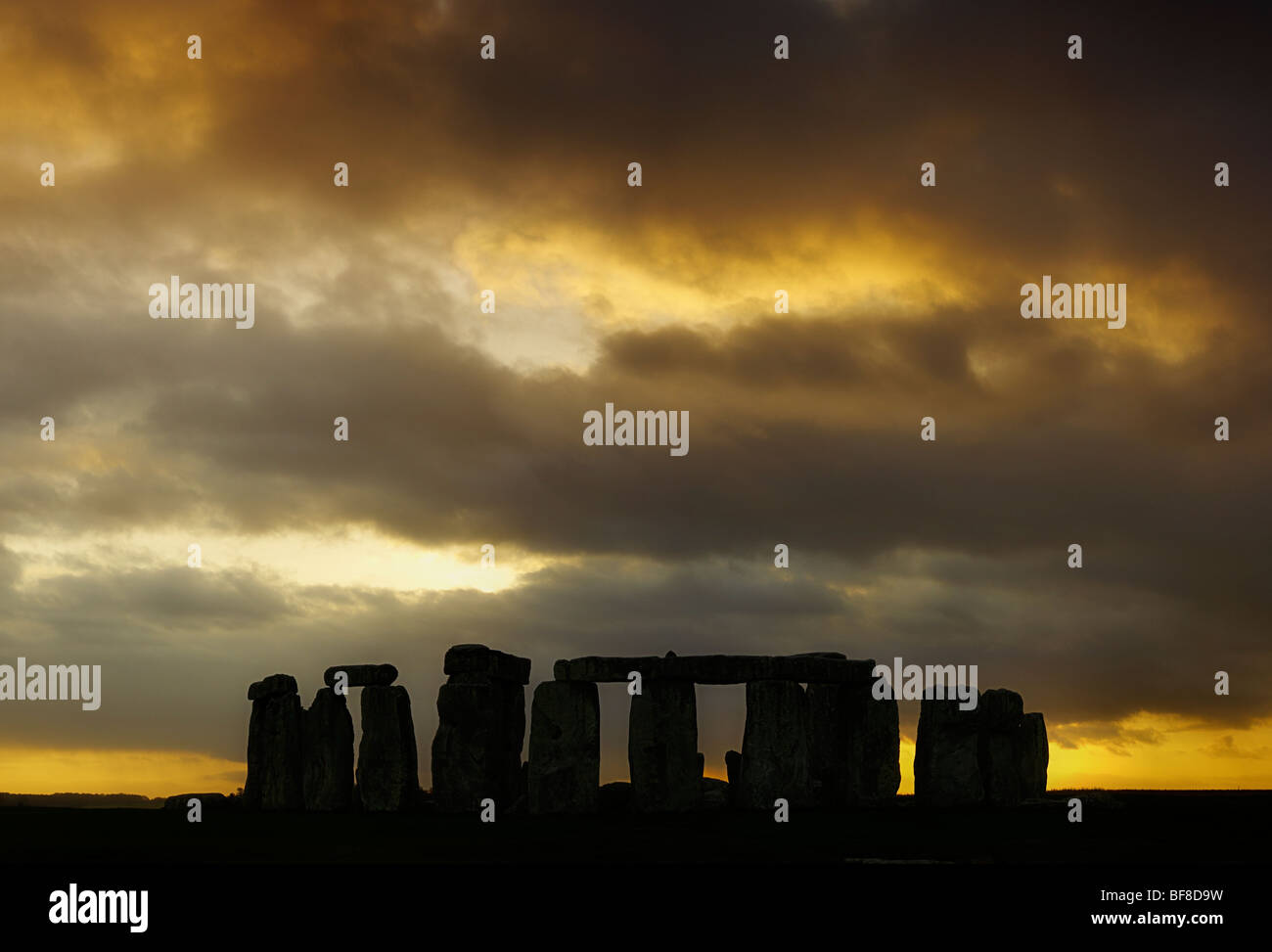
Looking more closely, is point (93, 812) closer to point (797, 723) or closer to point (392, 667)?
point (392, 667)

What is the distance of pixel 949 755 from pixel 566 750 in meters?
6.54

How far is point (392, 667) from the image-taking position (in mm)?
25062

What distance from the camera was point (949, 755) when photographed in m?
24.6

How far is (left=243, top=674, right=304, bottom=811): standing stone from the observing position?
1027 inches

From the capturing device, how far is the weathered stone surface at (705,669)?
2372cm

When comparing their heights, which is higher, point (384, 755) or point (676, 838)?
point (384, 755)

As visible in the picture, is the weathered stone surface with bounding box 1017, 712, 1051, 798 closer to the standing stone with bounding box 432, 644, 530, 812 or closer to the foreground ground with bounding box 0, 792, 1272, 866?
the foreground ground with bounding box 0, 792, 1272, 866

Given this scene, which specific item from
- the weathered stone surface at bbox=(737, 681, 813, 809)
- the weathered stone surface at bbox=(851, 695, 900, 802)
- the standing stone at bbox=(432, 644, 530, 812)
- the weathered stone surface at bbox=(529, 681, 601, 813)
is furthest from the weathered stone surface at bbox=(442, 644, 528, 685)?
the weathered stone surface at bbox=(851, 695, 900, 802)

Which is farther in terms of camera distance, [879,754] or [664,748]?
[879,754]

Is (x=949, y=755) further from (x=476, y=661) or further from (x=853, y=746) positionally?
(x=476, y=661)

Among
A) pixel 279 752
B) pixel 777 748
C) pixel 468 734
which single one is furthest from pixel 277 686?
pixel 777 748

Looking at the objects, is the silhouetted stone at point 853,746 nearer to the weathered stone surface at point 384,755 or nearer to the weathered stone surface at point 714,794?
the weathered stone surface at point 714,794

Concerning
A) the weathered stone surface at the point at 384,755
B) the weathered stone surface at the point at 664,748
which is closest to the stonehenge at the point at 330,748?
the weathered stone surface at the point at 384,755

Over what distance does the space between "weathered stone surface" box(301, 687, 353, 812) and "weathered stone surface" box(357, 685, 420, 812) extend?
0.67 m
